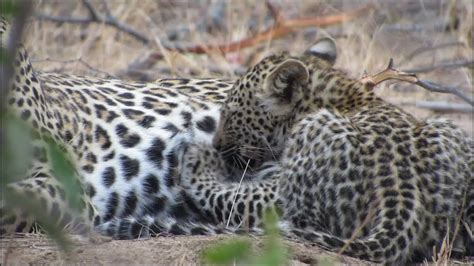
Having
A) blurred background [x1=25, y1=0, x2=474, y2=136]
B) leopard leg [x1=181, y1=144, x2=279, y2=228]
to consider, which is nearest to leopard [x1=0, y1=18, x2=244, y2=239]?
leopard leg [x1=181, y1=144, x2=279, y2=228]

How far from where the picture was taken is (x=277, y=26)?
10711 mm

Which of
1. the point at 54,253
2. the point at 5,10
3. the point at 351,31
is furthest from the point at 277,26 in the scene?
the point at 5,10

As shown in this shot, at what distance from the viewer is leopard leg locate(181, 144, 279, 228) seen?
6.18 m

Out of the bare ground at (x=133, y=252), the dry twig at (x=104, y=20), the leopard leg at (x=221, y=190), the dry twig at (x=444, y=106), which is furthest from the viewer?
the dry twig at (x=104, y=20)

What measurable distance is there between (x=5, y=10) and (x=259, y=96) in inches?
170

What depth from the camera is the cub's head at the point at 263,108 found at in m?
6.52

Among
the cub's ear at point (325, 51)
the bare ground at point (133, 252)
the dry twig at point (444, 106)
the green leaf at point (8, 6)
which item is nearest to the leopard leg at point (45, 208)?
the bare ground at point (133, 252)

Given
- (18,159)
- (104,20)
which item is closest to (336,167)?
(18,159)

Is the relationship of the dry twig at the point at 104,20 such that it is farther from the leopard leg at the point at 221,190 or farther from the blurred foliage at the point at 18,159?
the blurred foliage at the point at 18,159

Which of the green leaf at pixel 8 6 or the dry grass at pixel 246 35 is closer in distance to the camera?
the green leaf at pixel 8 6

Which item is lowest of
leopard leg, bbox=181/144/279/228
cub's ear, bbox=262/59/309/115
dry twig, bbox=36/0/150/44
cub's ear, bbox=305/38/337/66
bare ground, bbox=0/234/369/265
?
bare ground, bbox=0/234/369/265

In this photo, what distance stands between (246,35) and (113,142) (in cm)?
505

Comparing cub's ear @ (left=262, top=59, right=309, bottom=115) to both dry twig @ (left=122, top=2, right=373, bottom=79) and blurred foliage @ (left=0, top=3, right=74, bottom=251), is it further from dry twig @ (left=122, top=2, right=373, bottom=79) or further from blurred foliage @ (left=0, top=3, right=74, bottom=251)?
blurred foliage @ (left=0, top=3, right=74, bottom=251)

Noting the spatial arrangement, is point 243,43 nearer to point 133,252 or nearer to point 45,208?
point 45,208
